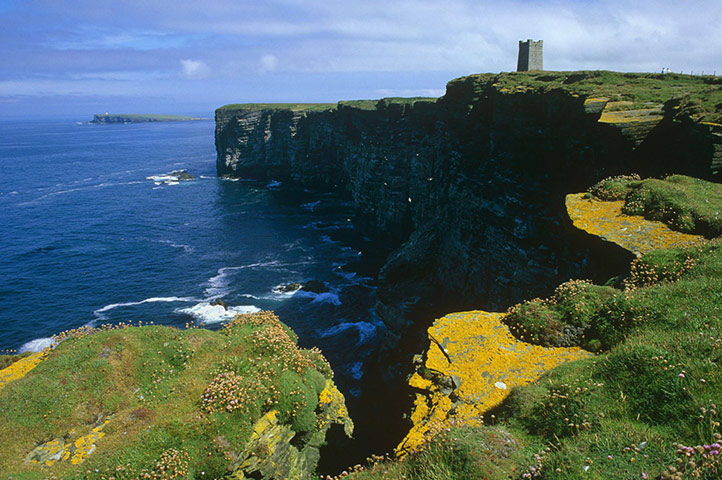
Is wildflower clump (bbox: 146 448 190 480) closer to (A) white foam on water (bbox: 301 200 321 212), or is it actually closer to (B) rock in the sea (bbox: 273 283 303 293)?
(B) rock in the sea (bbox: 273 283 303 293)

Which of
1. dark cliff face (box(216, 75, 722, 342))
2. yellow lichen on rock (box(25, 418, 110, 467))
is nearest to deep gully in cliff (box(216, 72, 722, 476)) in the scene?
dark cliff face (box(216, 75, 722, 342))

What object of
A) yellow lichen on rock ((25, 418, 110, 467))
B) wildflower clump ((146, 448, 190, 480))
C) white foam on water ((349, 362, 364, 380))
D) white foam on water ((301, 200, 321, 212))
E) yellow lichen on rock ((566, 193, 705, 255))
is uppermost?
yellow lichen on rock ((566, 193, 705, 255))

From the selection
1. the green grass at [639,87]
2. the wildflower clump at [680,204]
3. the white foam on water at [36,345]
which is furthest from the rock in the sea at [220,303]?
the wildflower clump at [680,204]

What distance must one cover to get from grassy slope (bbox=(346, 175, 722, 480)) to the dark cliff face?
6.18 m

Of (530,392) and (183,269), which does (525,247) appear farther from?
(183,269)

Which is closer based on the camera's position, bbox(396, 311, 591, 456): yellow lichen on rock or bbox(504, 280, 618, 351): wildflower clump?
bbox(396, 311, 591, 456): yellow lichen on rock

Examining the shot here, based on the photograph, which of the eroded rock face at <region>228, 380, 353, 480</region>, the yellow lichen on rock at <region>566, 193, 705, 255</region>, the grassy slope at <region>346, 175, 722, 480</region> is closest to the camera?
the grassy slope at <region>346, 175, 722, 480</region>

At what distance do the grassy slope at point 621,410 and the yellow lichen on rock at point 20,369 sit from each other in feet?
42.8

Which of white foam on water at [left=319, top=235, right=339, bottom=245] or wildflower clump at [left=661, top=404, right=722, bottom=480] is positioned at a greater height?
wildflower clump at [left=661, top=404, right=722, bottom=480]

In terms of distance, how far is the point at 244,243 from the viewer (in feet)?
243

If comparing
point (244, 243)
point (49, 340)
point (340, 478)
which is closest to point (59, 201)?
point (244, 243)

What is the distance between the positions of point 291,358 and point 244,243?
62.3 metres

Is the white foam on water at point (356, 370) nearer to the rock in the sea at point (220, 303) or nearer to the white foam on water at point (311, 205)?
the rock in the sea at point (220, 303)

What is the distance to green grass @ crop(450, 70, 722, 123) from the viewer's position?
2211 centimetres
